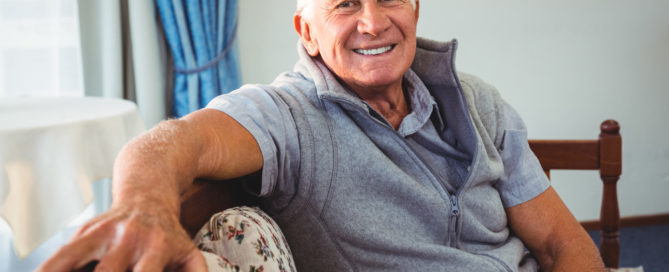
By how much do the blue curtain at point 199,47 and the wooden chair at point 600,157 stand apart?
5.03 feet

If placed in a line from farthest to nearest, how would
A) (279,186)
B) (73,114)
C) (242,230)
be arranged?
(73,114) → (279,186) → (242,230)

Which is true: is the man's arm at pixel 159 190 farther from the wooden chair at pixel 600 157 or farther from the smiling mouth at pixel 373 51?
the wooden chair at pixel 600 157

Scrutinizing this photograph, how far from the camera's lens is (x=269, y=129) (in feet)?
3.30

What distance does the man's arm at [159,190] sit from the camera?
22.0 inches

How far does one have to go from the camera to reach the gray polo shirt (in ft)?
3.47

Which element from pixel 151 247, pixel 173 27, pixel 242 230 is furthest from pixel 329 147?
pixel 173 27

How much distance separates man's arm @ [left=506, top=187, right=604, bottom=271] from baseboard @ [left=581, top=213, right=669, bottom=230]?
1973mm

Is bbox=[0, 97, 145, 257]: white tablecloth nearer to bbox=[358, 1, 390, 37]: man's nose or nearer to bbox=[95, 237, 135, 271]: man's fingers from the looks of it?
bbox=[358, 1, 390, 37]: man's nose

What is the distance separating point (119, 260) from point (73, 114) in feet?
4.78

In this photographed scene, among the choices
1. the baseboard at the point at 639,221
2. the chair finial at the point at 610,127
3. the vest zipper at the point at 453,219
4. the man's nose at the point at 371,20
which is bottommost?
the baseboard at the point at 639,221

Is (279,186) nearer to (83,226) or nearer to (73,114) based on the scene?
(83,226)

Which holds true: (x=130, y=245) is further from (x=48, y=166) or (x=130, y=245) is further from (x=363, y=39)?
(x=48, y=166)

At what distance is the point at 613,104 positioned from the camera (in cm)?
299

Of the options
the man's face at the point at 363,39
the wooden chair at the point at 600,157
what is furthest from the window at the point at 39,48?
the wooden chair at the point at 600,157
